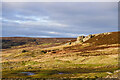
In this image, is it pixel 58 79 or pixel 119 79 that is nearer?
pixel 119 79

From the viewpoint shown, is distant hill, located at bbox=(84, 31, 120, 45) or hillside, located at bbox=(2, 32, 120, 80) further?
distant hill, located at bbox=(84, 31, 120, 45)

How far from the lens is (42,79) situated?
3744 centimetres

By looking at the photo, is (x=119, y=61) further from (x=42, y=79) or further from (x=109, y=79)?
(x=42, y=79)

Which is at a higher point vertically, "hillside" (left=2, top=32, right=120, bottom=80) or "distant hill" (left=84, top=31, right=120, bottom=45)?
"distant hill" (left=84, top=31, right=120, bottom=45)

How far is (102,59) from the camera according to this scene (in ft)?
216

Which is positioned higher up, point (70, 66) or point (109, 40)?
A: point (109, 40)

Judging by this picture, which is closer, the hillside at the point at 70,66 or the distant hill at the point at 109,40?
the hillside at the point at 70,66

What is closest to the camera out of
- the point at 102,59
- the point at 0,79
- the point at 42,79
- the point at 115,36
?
the point at 42,79

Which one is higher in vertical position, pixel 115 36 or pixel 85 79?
pixel 115 36

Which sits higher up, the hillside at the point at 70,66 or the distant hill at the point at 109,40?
the distant hill at the point at 109,40

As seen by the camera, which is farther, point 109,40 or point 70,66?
point 109,40

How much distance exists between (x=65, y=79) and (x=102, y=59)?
1326 inches

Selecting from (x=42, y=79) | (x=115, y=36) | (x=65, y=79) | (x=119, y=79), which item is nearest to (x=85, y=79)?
(x=65, y=79)

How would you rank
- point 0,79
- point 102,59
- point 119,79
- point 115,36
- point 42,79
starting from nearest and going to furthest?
point 119,79 < point 42,79 < point 0,79 < point 102,59 < point 115,36
